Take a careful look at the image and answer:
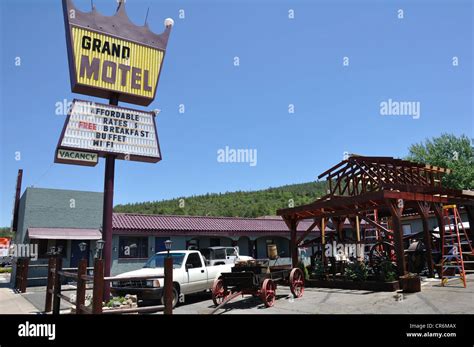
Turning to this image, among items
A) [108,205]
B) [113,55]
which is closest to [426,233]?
[108,205]

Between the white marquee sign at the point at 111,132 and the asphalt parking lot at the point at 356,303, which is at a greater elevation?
the white marquee sign at the point at 111,132

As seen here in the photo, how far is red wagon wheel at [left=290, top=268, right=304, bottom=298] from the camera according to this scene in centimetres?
1280

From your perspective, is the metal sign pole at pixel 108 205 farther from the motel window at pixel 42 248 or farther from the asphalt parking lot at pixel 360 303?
the motel window at pixel 42 248

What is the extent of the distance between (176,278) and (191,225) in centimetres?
1290

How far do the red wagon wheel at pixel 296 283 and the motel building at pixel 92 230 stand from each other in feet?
39.6

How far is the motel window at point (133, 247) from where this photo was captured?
22.3 m

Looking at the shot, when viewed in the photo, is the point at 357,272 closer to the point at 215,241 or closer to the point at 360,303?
the point at 360,303

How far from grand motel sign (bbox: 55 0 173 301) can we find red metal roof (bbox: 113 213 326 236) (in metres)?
9.63

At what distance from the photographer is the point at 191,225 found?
25.1 meters

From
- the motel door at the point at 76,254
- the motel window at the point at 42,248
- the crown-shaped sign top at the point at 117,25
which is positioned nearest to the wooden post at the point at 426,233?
the crown-shaped sign top at the point at 117,25

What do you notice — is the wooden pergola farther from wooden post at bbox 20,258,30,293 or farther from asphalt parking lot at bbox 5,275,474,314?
wooden post at bbox 20,258,30,293

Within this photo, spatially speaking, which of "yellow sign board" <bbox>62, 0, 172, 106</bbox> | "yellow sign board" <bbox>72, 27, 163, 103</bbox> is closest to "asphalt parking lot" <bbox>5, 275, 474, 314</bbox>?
"yellow sign board" <bbox>62, 0, 172, 106</bbox>
